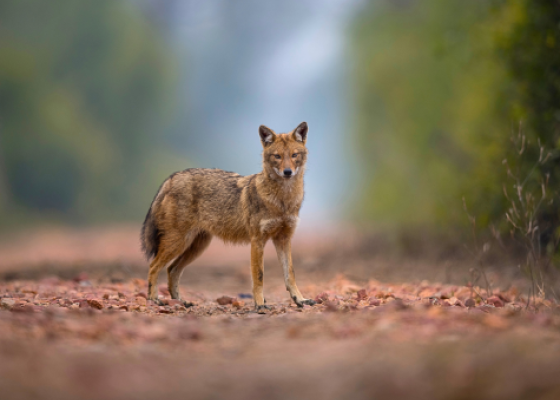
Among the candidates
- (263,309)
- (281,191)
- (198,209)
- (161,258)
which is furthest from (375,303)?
(161,258)

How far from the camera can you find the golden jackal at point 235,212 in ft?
23.6

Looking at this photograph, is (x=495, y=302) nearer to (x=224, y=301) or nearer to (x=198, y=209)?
(x=224, y=301)

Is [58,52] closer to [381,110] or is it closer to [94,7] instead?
[94,7]

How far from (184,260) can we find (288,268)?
1.61 metres

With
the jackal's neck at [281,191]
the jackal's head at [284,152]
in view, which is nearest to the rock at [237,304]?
the jackal's neck at [281,191]

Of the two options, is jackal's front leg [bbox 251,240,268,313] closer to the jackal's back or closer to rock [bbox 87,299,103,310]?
the jackal's back

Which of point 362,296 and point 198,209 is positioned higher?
point 198,209

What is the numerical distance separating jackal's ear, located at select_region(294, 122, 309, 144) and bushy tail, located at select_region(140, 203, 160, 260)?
220cm

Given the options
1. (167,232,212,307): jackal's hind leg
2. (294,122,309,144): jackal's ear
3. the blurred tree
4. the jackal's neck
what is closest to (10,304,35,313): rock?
(167,232,212,307): jackal's hind leg

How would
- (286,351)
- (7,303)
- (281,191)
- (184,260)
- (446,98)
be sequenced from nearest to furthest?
1. (286,351)
2. (7,303)
3. (281,191)
4. (184,260)
5. (446,98)

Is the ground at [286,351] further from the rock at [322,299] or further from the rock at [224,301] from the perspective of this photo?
the rock at [224,301]

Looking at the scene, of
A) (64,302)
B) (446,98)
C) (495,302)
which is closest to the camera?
(495,302)

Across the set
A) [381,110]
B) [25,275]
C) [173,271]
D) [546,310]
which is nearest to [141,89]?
[381,110]

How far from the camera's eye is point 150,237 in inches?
312
